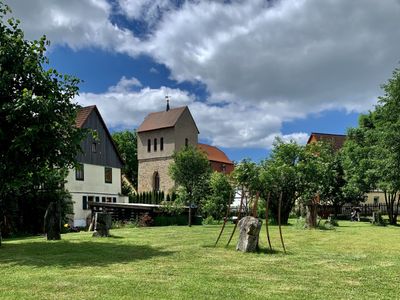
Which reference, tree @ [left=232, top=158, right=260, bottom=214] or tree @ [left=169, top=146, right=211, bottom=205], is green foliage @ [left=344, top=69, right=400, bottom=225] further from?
tree @ [left=169, top=146, right=211, bottom=205]

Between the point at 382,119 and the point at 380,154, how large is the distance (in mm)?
3188

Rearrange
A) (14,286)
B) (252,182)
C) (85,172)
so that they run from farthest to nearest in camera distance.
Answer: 1. (85,172)
2. (252,182)
3. (14,286)

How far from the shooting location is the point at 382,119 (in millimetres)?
33188

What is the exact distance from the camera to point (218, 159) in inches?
3201

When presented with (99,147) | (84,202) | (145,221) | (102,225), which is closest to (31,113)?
(102,225)

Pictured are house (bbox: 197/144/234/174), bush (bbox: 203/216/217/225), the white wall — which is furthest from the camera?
house (bbox: 197/144/234/174)

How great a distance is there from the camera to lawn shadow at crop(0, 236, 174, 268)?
10625 millimetres

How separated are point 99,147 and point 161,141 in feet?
74.7

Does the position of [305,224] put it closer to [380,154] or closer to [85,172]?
[380,154]

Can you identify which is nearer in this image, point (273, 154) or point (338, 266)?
point (338, 266)

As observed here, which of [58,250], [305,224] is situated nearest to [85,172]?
[305,224]

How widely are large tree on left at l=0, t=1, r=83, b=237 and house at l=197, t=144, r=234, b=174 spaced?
6420 centimetres

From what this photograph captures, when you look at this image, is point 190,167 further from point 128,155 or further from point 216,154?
point 216,154

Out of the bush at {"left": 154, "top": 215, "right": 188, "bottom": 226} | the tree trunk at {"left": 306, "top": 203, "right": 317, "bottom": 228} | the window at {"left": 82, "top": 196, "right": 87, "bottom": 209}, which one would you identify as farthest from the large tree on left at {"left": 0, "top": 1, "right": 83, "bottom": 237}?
the window at {"left": 82, "top": 196, "right": 87, "bottom": 209}
